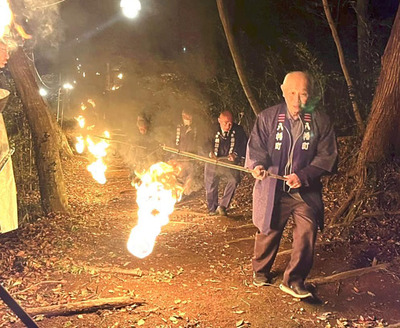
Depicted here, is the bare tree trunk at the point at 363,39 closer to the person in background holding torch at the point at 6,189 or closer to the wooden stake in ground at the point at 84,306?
the wooden stake in ground at the point at 84,306

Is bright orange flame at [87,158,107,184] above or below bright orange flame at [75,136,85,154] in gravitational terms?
below

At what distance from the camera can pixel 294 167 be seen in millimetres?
5047

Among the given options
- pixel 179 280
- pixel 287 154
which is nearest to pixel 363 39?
pixel 287 154

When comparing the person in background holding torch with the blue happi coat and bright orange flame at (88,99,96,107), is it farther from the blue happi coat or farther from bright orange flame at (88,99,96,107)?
bright orange flame at (88,99,96,107)

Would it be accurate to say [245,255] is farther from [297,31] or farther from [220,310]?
[297,31]

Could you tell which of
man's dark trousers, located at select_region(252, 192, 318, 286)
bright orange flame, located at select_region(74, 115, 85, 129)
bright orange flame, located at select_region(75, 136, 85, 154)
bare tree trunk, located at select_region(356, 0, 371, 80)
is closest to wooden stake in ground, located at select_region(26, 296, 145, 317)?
man's dark trousers, located at select_region(252, 192, 318, 286)

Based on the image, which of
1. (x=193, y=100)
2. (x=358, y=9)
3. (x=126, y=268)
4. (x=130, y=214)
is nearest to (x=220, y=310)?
(x=126, y=268)

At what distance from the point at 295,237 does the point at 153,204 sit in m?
4.21

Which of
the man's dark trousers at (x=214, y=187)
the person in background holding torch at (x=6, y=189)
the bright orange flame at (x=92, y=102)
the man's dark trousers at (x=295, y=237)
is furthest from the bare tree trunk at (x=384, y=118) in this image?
the bright orange flame at (x=92, y=102)

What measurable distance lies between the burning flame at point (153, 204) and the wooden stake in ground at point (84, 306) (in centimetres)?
234

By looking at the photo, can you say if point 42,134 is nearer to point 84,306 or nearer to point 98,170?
point 84,306

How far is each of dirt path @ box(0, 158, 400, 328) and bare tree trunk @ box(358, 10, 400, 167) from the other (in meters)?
1.66

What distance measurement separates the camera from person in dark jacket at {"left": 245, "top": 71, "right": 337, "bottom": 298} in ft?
16.1

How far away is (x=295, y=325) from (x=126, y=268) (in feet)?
8.94
